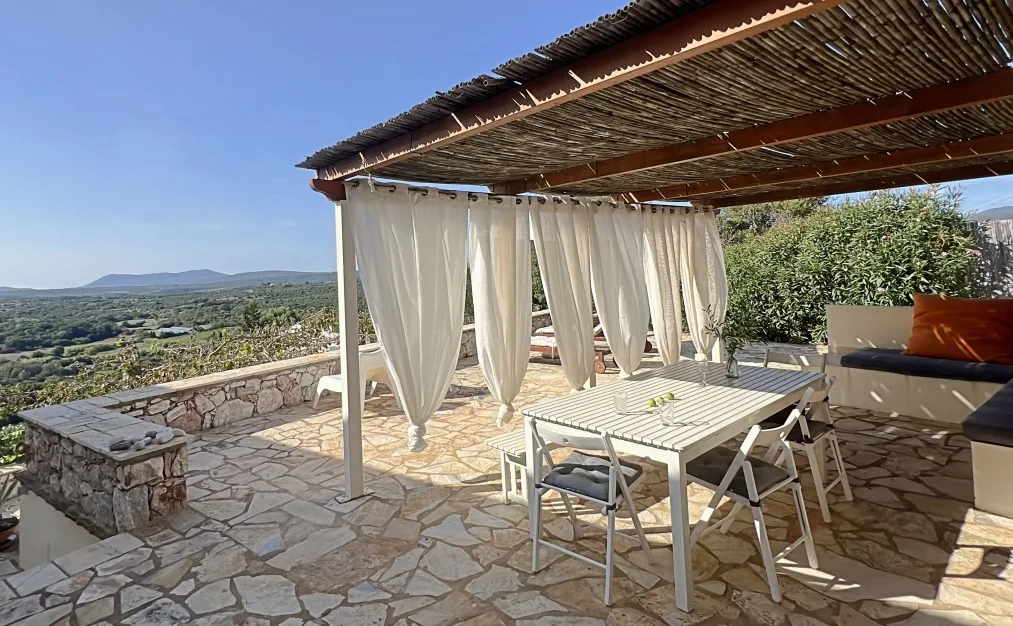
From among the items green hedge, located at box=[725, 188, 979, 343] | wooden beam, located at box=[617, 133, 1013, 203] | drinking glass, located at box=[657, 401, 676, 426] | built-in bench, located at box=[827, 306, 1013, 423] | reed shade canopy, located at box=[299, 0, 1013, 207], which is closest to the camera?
reed shade canopy, located at box=[299, 0, 1013, 207]

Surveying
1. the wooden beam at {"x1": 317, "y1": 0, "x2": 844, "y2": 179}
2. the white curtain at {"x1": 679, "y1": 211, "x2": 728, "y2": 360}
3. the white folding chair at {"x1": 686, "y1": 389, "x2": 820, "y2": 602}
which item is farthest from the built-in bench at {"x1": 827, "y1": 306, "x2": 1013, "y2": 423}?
the wooden beam at {"x1": 317, "y1": 0, "x2": 844, "y2": 179}

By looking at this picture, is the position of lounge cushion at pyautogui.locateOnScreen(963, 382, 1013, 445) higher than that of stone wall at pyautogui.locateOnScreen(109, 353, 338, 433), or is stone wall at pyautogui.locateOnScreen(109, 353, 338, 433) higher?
lounge cushion at pyautogui.locateOnScreen(963, 382, 1013, 445)

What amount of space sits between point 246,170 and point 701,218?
22865mm

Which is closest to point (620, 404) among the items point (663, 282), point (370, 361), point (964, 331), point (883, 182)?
point (663, 282)

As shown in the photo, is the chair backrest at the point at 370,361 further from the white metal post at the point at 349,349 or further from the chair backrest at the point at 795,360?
the chair backrest at the point at 795,360

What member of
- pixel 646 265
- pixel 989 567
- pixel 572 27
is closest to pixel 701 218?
pixel 646 265

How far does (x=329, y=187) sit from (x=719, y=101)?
2.49 m

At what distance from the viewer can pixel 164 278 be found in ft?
61.3

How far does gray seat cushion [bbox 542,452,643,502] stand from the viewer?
2490 millimetres

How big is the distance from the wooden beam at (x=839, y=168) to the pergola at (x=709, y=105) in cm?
2

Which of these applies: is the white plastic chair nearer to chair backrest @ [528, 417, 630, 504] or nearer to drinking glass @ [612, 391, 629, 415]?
drinking glass @ [612, 391, 629, 415]

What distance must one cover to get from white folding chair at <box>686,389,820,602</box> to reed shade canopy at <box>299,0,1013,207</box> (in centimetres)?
166

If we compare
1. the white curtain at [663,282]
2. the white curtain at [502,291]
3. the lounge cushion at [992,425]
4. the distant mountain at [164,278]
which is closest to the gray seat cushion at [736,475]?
the lounge cushion at [992,425]

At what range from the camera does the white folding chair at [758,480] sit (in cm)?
233
